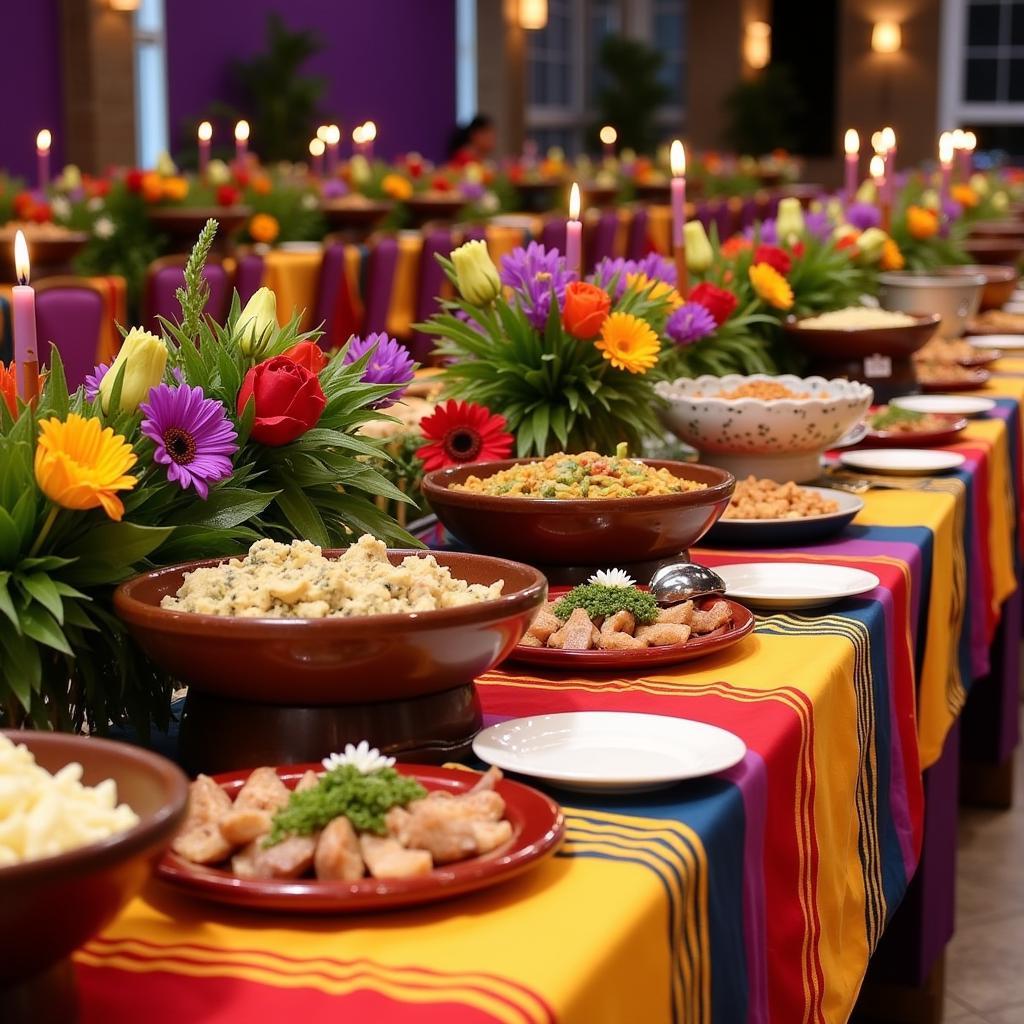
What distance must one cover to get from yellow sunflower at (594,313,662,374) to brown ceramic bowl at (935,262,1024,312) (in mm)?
2079

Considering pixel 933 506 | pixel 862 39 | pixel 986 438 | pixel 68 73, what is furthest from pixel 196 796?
pixel 862 39

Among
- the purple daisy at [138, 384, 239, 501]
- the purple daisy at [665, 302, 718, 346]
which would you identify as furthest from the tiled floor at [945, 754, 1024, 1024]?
the purple daisy at [138, 384, 239, 501]

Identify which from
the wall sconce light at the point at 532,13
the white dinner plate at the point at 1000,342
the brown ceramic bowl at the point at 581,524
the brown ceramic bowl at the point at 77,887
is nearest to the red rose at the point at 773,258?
the white dinner plate at the point at 1000,342

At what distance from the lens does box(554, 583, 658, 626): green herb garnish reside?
1.22 metres

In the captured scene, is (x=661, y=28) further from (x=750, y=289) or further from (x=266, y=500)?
(x=266, y=500)

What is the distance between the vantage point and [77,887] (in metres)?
0.61

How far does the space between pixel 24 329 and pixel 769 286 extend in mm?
1513

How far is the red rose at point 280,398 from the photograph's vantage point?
113 centimetres

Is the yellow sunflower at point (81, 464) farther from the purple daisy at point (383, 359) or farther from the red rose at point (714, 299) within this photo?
the red rose at point (714, 299)

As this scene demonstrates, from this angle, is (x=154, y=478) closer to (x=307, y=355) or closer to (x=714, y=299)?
(x=307, y=355)

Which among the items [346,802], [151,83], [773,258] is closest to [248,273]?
[773,258]

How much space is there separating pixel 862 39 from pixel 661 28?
2164 millimetres

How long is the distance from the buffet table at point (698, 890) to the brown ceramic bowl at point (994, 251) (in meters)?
2.46

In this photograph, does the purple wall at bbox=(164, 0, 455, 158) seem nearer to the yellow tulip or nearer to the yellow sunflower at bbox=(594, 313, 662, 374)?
the yellow sunflower at bbox=(594, 313, 662, 374)
